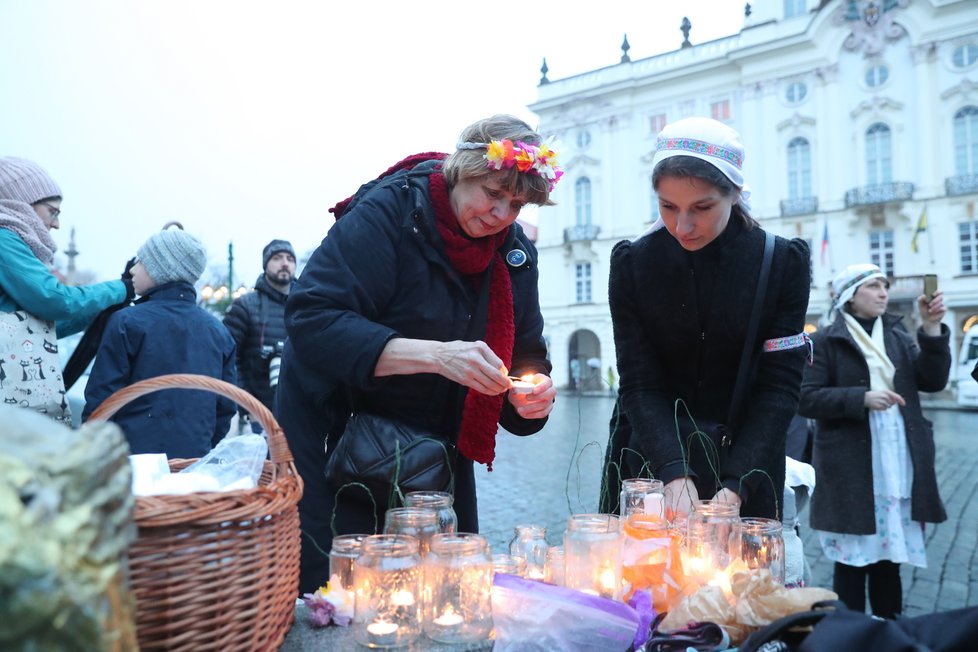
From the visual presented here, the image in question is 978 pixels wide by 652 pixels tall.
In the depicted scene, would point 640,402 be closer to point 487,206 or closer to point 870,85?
point 487,206

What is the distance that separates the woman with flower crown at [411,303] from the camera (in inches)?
75.5

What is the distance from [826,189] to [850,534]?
27328mm

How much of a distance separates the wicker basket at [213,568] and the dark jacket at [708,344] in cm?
126

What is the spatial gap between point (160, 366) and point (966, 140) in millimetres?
30172

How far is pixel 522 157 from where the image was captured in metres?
1.93

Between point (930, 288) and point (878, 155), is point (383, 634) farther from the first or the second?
point (878, 155)

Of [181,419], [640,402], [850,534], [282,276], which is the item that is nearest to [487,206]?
[640,402]

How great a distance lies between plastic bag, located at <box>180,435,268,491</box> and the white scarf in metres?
3.77

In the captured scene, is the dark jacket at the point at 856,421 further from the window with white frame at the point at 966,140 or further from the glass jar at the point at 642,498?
the window with white frame at the point at 966,140

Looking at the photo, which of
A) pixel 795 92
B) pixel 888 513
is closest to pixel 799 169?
pixel 795 92

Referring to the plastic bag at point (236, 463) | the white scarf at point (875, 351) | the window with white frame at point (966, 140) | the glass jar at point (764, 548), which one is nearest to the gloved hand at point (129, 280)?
the plastic bag at point (236, 463)

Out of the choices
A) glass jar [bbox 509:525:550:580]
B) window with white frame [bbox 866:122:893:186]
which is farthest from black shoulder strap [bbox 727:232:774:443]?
window with white frame [bbox 866:122:893:186]

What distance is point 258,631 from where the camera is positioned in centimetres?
113

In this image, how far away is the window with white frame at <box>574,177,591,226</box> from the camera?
33.1 metres
